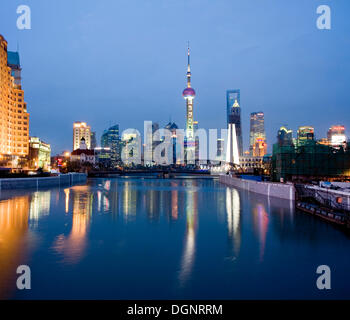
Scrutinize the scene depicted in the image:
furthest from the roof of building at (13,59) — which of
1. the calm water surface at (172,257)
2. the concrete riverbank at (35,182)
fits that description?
the calm water surface at (172,257)

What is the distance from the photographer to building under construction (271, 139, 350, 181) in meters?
49.5

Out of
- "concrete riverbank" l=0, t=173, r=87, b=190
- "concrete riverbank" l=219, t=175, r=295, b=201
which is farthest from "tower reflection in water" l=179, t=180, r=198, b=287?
"concrete riverbank" l=0, t=173, r=87, b=190

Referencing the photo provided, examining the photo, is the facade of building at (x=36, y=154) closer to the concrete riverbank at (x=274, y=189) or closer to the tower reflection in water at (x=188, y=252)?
the concrete riverbank at (x=274, y=189)

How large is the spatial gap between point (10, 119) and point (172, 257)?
11099 centimetres

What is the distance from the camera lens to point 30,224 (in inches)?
926

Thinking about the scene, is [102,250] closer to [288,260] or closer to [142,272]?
[142,272]

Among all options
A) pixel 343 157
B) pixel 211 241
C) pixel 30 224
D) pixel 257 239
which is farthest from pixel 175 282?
pixel 343 157

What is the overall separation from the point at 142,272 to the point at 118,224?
480 inches

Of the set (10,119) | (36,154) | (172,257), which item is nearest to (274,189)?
(172,257)

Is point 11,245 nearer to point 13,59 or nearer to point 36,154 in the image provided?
point 13,59

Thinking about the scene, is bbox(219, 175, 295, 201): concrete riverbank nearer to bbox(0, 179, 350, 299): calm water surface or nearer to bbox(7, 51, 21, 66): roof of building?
bbox(0, 179, 350, 299): calm water surface

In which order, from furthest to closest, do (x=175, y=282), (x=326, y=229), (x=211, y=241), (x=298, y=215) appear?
(x=298, y=215) < (x=326, y=229) < (x=211, y=241) < (x=175, y=282)

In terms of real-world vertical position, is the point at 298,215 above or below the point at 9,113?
below

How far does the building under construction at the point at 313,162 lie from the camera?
49.5m
